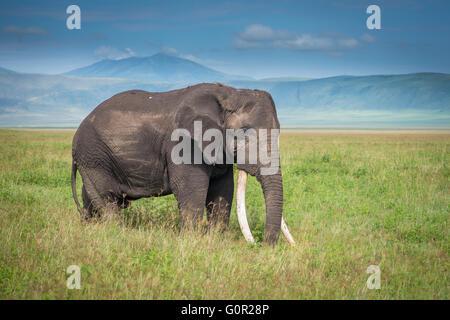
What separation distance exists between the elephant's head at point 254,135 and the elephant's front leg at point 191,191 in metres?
0.74

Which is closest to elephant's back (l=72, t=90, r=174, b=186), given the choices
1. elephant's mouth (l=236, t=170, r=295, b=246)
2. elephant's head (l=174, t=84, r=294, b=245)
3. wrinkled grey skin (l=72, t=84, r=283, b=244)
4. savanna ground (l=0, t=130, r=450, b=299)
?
wrinkled grey skin (l=72, t=84, r=283, b=244)

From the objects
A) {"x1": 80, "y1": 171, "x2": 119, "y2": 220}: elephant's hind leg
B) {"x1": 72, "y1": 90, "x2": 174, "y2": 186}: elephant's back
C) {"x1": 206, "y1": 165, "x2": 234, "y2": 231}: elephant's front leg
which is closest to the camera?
{"x1": 72, "y1": 90, "x2": 174, "y2": 186}: elephant's back

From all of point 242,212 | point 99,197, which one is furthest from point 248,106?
point 99,197

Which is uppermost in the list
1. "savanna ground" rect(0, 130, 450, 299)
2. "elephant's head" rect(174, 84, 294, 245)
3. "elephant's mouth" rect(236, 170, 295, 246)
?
"elephant's head" rect(174, 84, 294, 245)

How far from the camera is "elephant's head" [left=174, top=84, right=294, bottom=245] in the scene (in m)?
8.24

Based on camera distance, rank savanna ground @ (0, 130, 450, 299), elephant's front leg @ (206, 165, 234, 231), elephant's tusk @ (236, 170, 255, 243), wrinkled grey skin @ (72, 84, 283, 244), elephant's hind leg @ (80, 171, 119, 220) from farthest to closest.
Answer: elephant's hind leg @ (80, 171, 119, 220) → elephant's front leg @ (206, 165, 234, 231) → wrinkled grey skin @ (72, 84, 283, 244) → elephant's tusk @ (236, 170, 255, 243) → savanna ground @ (0, 130, 450, 299)

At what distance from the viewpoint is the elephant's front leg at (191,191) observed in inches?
340

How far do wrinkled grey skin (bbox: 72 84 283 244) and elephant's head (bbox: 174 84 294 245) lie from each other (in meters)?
0.02

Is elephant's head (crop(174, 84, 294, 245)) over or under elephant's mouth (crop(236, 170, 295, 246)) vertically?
over

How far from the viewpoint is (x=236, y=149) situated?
339 inches

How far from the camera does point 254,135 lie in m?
8.47

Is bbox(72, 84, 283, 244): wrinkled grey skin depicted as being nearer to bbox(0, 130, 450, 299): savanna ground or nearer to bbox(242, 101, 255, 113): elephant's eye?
bbox(242, 101, 255, 113): elephant's eye
